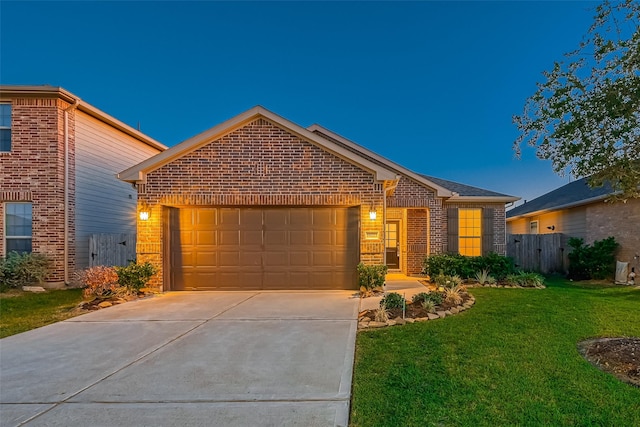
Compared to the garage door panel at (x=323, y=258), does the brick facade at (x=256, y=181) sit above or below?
above

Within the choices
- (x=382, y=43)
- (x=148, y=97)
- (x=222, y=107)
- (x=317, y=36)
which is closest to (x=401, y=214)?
(x=382, y=43)

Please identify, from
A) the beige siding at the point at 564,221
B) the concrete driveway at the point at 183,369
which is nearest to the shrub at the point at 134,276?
the concrete driveway at the point at 183,369

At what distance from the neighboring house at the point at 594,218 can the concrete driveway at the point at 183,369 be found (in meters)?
8.38

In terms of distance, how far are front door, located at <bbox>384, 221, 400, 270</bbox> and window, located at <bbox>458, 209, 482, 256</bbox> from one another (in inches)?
92.5

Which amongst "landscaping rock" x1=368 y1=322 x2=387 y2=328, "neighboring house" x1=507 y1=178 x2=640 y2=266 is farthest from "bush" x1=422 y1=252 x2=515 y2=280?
"landscaping rock" x1=368 y1=322 x2=387 y2=328

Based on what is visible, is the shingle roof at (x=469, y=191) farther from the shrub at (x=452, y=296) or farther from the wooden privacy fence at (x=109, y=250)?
the wooden privacy fence at (x=109, y=250)

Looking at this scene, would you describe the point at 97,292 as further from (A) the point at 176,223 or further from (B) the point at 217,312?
(B) the point at 217,312

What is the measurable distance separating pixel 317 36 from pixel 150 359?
23.0 meters

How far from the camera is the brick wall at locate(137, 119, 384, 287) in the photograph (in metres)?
9.60

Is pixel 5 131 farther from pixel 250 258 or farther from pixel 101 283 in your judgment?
pixel 250 258

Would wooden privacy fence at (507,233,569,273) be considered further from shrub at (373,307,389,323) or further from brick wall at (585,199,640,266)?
shrub at (373,307,389,323)

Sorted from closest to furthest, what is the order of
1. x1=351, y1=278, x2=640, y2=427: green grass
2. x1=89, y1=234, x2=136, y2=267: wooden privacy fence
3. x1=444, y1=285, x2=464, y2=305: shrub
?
1. x1=351, y1=278, x2=640, y2=427: green grass
2. x1=444, y1=285, x2=464, y2=305: shrub
3. x1=89, y1=234, x2=136, y2=267: wooden privacy fence

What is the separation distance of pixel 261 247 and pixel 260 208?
109 centimetres

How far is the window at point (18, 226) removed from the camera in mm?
11000
